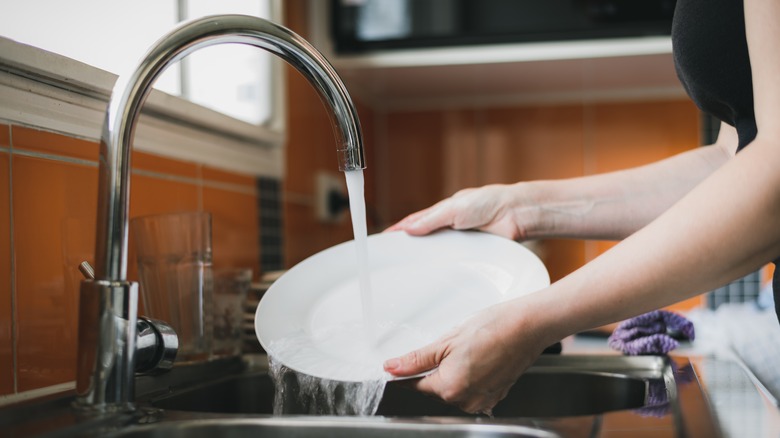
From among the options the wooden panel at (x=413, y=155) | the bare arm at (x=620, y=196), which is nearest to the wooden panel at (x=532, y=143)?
the wooden panel at (x=413, y=155)

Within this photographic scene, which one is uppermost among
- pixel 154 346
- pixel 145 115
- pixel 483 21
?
pixel 483 21

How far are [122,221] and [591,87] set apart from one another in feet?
5.62

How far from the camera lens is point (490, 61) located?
171 cm

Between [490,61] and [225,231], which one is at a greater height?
[490,61]

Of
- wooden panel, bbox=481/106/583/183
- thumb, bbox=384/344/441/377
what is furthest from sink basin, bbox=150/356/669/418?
wooden panel, bbox=481/106/583/183

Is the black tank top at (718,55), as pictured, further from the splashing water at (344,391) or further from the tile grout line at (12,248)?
the tile grout line at (12,248)

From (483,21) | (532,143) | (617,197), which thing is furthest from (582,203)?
(532,143)

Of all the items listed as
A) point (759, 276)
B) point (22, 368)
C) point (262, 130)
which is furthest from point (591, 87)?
point (22, 368)

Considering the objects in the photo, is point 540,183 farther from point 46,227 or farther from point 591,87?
point 591,87

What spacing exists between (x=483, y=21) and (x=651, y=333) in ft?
2.96

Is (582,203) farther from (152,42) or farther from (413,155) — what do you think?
(413,155)

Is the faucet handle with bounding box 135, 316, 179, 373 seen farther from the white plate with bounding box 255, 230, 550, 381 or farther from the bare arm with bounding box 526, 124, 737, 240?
the bare arm with bounding box 526, 124, 737, 240

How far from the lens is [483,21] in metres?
1.67

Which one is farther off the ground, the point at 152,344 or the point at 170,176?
the point at 170,176
